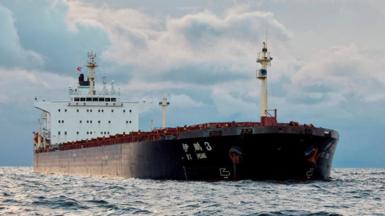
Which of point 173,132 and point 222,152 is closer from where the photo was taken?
point 222,152

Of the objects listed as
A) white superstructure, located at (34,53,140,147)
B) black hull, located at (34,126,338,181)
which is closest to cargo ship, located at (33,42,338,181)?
black hull, located at (34,126,338,181)

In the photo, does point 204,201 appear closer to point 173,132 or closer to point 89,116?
point 173,132

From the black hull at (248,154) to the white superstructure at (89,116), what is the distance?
1029 inches

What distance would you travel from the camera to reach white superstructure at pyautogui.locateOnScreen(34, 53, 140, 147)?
63781mm

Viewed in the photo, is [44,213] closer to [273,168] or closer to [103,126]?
[273,168]

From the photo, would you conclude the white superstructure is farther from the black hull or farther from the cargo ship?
the black hull

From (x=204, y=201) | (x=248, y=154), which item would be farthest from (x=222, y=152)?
(x=204, y=201)

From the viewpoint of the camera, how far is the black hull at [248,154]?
32906 millimetres

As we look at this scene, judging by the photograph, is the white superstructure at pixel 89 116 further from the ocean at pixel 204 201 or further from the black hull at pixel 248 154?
the ocean at pixel 204 201

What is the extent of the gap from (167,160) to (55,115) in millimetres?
30355

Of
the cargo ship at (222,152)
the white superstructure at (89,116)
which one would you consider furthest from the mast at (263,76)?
the white superstructure at (89,116)

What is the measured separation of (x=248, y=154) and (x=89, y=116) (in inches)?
1334

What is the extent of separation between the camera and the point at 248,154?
1302 inches

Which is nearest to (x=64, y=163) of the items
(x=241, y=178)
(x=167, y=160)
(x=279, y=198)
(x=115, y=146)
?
(x=115, y=146)
